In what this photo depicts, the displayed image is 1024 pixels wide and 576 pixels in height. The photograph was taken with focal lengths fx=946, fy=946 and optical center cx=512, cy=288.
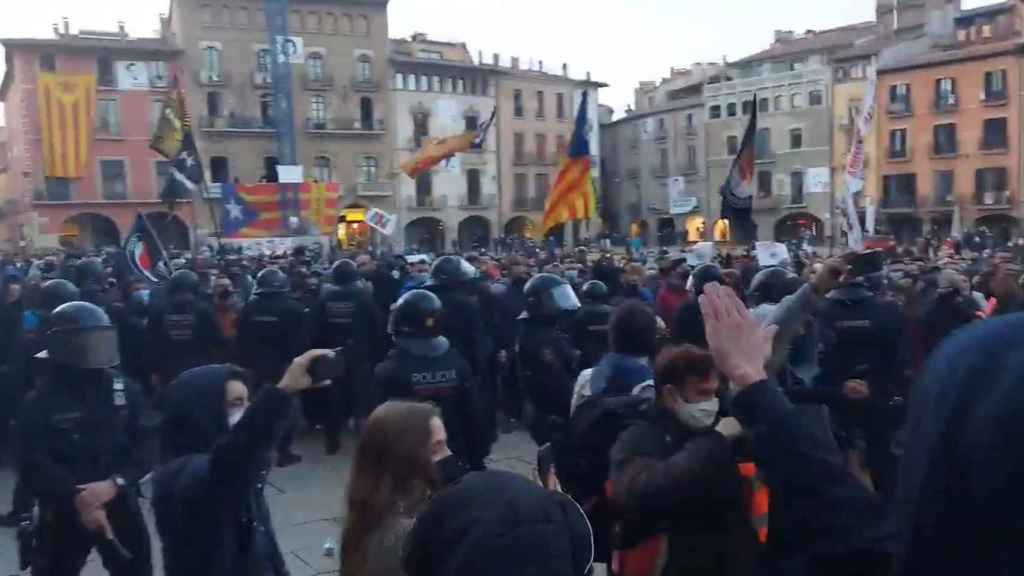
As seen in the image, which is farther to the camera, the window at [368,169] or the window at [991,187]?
the window at [368,169]

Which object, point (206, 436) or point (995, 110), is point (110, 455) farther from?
point (995, 110)

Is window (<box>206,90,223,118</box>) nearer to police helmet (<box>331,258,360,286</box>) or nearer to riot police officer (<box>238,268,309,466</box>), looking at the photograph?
police helmet (<box>331,258,360,286</box>)

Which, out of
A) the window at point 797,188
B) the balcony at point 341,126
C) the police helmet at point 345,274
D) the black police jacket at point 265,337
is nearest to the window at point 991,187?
the window at point 797,188

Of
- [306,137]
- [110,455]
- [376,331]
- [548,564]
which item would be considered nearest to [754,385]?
[548,564]

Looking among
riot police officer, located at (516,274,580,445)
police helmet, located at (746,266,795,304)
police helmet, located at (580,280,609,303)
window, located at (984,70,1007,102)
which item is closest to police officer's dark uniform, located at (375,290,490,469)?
riot police officer, located at (516,274,580,445)

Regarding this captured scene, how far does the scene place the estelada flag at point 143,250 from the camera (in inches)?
440

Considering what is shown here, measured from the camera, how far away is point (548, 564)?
1.92m

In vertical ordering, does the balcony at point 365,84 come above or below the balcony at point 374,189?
above

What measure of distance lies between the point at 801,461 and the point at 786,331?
1112 mm

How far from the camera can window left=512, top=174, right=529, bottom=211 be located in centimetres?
4962

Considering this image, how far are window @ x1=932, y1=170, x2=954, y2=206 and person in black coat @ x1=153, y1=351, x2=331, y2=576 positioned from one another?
44019 millimetres

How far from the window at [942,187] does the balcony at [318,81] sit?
27.9 m

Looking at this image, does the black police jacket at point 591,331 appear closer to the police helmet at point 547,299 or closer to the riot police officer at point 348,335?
the police helmet at point 547,299

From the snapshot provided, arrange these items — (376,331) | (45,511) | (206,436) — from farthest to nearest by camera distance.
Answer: (376,331) < (45,511) < (206,436)
